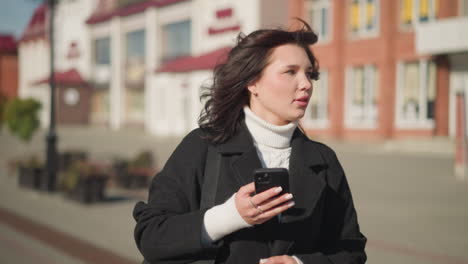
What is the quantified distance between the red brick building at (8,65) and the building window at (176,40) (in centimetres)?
3966

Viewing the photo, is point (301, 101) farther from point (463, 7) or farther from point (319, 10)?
point (319, 10)

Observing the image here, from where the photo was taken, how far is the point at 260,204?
186cm

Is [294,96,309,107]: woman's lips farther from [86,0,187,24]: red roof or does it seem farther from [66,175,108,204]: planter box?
[86,0,187,24]: red roof

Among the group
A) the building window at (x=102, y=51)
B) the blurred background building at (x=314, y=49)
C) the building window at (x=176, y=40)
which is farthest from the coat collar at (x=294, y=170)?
the building window at (x=102, y=51)

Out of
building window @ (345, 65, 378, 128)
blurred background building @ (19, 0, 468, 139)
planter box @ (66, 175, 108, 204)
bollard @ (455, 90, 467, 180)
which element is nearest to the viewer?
planter box @ (66, 175, 108, 204)

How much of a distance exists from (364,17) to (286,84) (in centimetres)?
2705

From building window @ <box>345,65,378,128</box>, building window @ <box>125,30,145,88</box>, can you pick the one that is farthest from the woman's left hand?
building window @ <box>125,30,145,88</box>

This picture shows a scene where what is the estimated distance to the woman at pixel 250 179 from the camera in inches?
81.1

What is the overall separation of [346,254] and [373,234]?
579 cm

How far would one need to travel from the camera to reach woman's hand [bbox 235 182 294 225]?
6.02 feet

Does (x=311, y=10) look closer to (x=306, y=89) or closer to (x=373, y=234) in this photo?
Answer: (x=373, y=234)

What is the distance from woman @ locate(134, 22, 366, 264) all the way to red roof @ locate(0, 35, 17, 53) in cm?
7555

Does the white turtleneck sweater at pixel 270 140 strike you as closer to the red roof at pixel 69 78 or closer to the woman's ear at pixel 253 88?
the woman's ear at pixel 253 88

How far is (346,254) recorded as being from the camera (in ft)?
7.38
